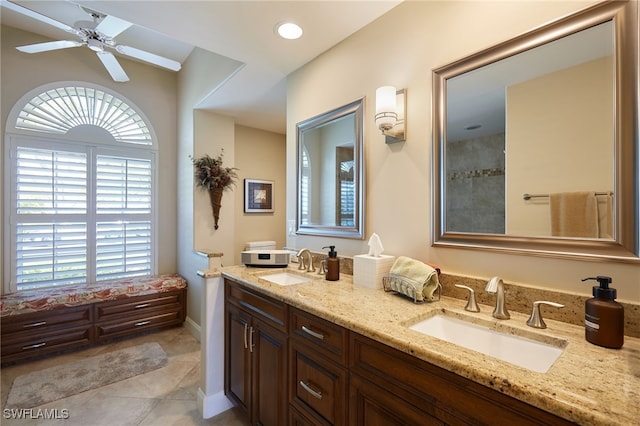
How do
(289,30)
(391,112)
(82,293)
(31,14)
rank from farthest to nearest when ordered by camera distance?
Result: (82,293) → (31,14) → (289,30) → (391,112)

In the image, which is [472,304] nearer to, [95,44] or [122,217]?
[95,44]

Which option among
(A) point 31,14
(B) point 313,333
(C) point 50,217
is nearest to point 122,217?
(C) point 50,217

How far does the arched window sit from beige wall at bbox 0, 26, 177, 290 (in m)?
0.10

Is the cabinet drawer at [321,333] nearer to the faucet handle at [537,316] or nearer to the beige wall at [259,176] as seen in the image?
the faucet handle at [537,316]

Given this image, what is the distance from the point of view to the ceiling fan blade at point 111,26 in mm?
2135

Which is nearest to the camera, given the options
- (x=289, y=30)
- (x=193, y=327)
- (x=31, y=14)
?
(x=289, y=30)

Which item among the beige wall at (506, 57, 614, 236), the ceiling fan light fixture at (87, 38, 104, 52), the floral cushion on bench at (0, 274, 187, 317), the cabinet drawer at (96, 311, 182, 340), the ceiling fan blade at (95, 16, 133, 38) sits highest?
the ceiling fan blade at (95, 16, 133, 38)

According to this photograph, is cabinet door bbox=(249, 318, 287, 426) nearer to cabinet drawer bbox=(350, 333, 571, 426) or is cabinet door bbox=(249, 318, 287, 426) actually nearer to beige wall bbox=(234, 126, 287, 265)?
cabinet drawer bbox=(350, 333, 571, 426)

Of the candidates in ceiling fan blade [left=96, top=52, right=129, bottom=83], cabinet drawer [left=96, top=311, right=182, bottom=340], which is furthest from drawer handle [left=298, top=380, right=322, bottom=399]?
ceiling fan blade [left=96, top=52, right=129, bottom=83]

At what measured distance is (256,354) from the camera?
160 centimetres

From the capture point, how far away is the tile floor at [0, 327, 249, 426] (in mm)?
1886

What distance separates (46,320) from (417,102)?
3667 mm

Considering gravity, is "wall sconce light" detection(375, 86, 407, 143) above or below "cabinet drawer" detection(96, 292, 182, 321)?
above

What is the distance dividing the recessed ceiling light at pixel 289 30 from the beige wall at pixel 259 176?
2464mm
